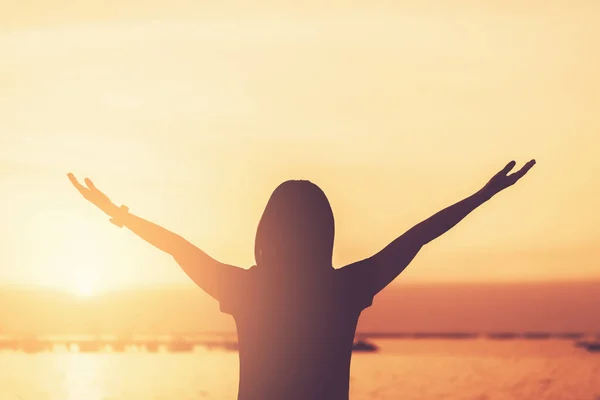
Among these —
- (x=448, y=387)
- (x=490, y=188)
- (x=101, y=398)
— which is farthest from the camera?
(x=448, y=387)

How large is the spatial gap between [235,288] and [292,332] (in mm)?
337

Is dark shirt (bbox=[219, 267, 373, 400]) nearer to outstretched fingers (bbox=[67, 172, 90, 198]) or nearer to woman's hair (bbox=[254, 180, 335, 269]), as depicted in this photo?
woman's hair (bbox=[254, 180, 335, 269])

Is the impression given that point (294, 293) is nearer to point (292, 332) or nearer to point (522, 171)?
point (292, 332)

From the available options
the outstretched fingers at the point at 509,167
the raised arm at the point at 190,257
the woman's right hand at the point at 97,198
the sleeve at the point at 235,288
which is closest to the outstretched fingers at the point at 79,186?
the woman's right hand at the point at 97,198

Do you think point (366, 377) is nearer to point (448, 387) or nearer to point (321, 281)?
point (448, 387)

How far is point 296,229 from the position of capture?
4289 millimetres

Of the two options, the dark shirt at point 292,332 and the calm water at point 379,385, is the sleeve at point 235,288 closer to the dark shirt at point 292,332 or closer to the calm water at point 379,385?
the dark shirt at point 292,332

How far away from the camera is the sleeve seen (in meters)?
4.38

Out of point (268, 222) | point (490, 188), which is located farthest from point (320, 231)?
point (490, 188)

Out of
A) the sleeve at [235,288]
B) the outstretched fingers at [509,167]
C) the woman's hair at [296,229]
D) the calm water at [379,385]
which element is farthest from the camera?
the calm water at [379,385]

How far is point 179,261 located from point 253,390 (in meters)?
0.71

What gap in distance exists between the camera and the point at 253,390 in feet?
14.3

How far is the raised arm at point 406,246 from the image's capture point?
4.45 m

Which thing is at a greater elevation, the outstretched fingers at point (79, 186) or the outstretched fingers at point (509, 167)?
the outstretched fingers at point (509, 167)
